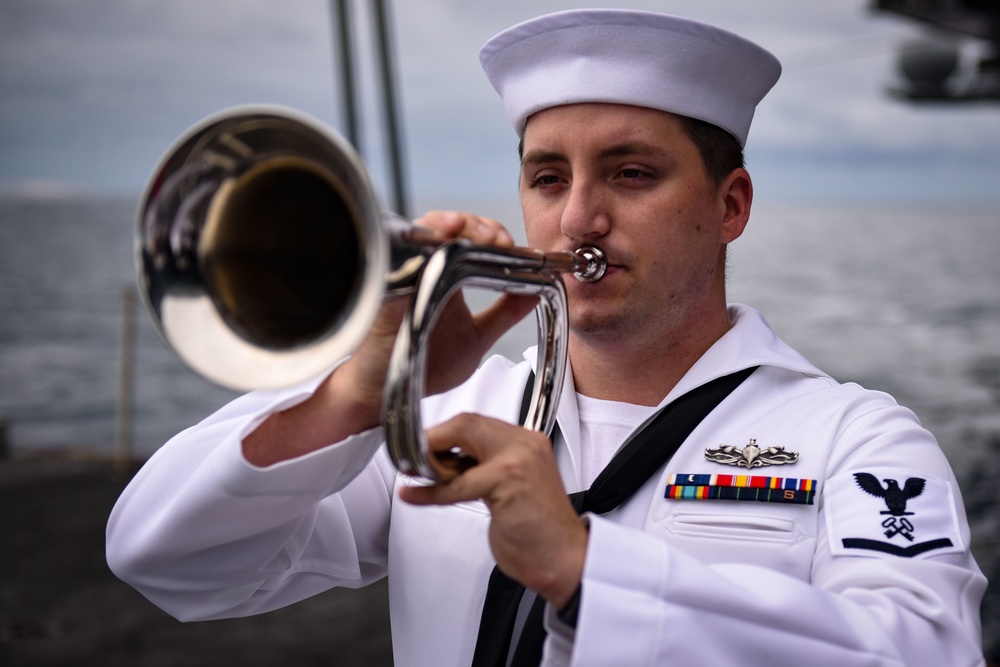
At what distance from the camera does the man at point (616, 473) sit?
1.53 meters

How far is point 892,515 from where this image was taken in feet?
5.93

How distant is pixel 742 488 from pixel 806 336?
25.2m

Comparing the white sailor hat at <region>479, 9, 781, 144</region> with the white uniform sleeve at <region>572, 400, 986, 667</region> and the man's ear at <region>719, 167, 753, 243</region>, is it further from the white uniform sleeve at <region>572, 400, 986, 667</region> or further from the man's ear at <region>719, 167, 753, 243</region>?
the white uniform sleeve at <region>572, 400, 986, 667</region>

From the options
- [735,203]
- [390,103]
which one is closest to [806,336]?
[390,103]

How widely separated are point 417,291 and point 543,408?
594 mm

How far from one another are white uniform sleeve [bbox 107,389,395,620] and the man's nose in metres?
0.58

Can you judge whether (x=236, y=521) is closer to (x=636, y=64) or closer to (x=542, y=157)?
(x=542, y=157)

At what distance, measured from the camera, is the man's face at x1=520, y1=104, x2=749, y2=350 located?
85.0 inches

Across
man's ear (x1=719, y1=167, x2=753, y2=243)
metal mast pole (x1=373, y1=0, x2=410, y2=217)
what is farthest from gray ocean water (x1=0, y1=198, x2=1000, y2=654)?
metal mast pole (x1=373, y1=0, x2=410, y2=217)

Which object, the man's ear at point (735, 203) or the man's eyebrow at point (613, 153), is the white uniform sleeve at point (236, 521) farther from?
the man's ear at point (735, 203)

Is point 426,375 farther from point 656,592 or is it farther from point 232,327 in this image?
point 656,592

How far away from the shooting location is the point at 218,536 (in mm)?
2002

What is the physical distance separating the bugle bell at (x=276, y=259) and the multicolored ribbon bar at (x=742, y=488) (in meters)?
0.64

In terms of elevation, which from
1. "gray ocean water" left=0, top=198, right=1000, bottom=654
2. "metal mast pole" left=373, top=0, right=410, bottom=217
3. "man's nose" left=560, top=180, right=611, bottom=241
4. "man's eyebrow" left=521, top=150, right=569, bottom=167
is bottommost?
"gray ocean water" left=0, top=198, right=1000, bottom=654
